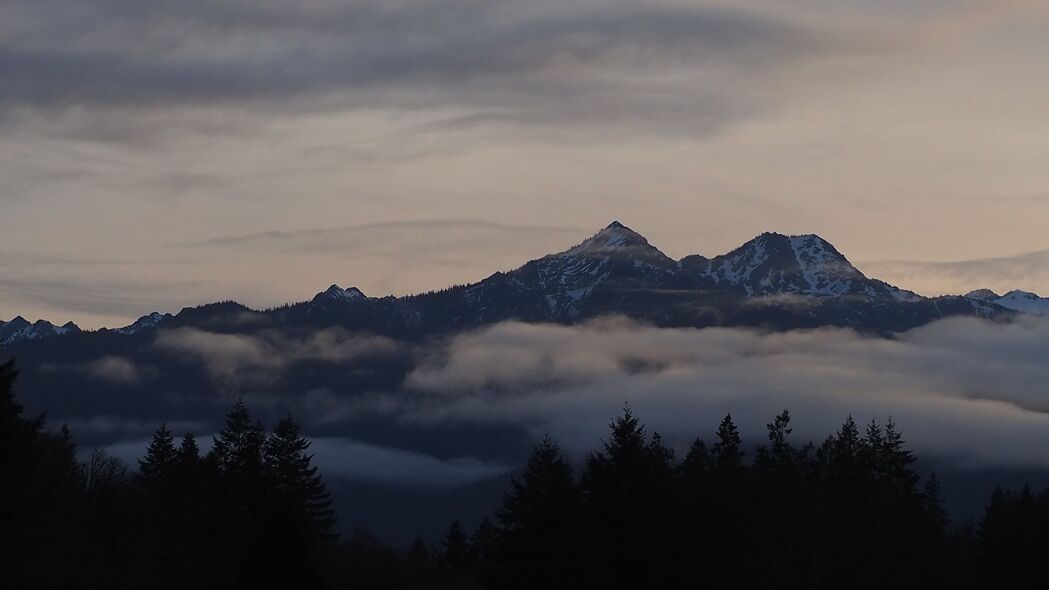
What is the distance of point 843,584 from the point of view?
71625mm

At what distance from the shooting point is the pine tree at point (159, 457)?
4008 inches

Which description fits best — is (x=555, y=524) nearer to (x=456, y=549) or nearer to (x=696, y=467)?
(x=696, y=467)

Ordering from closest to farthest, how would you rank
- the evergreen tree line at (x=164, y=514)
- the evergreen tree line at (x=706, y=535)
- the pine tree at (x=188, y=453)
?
the evergreen tree line at (x=164, y=514), the evergreen tree line at (x=706, y=535), the pine tree at (x=188, y=453)

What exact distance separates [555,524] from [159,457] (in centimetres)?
4558

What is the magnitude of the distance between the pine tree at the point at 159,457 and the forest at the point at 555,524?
0.51 feet

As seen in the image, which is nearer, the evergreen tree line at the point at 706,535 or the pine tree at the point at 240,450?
the evergreen tree line at the point at 706,535

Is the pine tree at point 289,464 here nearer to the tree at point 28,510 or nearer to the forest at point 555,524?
the forest at point 555,524

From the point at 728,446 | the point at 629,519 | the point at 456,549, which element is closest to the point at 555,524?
the point at 629,519

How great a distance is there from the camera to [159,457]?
105 meters

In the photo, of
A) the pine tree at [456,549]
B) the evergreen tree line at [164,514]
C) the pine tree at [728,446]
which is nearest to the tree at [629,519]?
the evergreen tree line at [164,514]

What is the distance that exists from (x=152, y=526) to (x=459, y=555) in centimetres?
5136

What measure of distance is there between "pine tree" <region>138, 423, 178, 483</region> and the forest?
156mm

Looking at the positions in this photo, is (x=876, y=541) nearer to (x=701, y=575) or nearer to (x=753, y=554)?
(x=753, y=554)

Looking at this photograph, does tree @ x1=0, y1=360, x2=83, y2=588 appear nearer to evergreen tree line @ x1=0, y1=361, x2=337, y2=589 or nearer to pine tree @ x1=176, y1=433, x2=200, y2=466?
evergreen tree line @ x1=0, y1=361, x2=337, y2=589
